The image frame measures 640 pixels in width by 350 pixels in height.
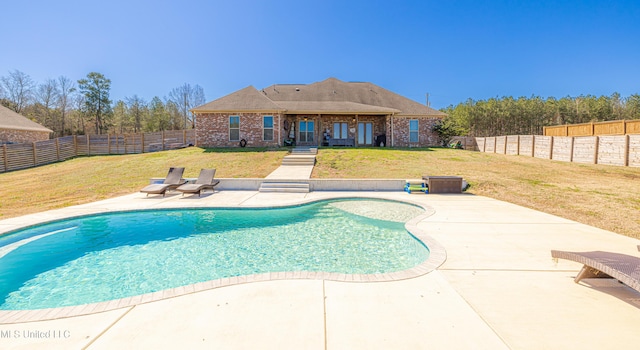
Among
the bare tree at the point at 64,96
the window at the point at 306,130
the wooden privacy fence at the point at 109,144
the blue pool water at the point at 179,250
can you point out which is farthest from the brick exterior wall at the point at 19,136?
the blue pool water at the point at 179,250

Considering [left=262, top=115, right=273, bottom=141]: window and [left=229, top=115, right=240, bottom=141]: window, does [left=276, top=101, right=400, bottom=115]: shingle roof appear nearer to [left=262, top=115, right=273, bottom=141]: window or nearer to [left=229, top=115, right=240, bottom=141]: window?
[left=262, top=115, right=273, bottom=141]: window

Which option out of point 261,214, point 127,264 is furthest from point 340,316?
point 261,214

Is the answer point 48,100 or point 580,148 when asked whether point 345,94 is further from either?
point 48,100

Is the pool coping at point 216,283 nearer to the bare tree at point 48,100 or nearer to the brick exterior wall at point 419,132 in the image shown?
the brick exterior wall at point 419,132

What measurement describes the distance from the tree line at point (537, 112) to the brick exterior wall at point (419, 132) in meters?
20.9

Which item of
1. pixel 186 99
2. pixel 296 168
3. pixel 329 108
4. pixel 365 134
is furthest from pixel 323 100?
pixel 186 99

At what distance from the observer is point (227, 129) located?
827 inches

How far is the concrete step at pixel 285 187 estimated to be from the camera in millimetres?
11597

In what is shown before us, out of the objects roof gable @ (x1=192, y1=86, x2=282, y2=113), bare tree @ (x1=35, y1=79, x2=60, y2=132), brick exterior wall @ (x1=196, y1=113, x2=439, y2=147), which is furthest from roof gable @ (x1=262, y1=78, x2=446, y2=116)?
bare tree @ (x1=35, y1=79, x2=60, y2=132)

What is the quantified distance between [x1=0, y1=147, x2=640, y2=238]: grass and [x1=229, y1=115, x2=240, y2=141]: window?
1941 mm

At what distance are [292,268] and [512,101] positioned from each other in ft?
173

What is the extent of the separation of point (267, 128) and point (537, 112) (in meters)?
44.4

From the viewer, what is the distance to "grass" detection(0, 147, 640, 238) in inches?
327

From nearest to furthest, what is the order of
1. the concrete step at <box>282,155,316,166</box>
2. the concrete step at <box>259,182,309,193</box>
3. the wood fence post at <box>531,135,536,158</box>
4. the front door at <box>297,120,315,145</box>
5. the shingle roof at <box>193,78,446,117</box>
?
the concrete step at <box>259,182,309,193</box> → the concrete step at <box>282,155,316,166</box> → the wood fence post at <box>531,135,536,158</box> → the shingle roof at <box>193,78,446,117</box> → the front door at <box>297,120,315,145</box>
